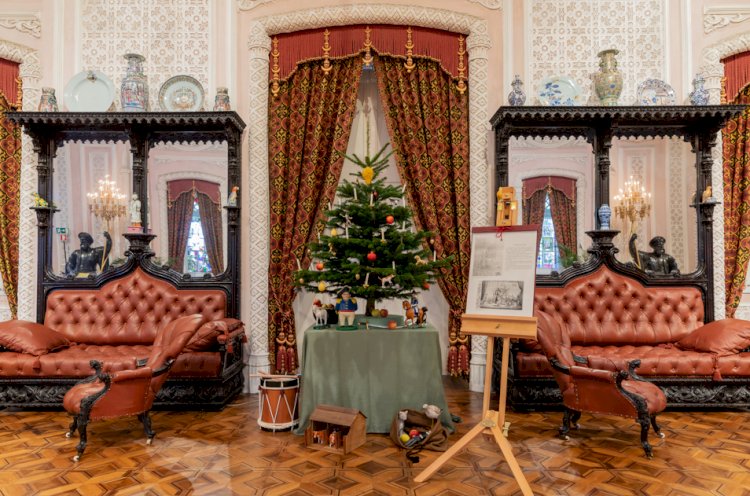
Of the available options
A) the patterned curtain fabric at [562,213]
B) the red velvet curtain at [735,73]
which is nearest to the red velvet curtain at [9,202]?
the patterned curtain fabric at [562,213]

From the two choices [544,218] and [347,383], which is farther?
[544,218]

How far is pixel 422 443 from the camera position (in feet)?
11.3

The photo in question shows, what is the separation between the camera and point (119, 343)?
16.6ft

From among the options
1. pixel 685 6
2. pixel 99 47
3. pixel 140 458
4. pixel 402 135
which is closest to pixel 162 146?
pixel 99 47

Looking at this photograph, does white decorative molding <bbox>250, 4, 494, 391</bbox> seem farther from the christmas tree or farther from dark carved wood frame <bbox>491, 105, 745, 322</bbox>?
the christmas tree

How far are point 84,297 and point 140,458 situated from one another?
2472mm

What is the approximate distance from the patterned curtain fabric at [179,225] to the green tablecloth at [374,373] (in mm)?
2731

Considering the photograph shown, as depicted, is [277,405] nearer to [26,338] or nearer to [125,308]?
[125,308]

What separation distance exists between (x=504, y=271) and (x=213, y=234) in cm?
382

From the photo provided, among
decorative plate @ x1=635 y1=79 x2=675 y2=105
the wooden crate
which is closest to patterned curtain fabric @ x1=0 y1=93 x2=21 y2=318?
the wooden crate

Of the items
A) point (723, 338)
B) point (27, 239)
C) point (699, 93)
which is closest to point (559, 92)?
point (699, 93)

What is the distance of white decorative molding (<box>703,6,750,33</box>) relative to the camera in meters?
5.54

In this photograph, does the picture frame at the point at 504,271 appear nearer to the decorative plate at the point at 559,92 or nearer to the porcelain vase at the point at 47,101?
the decorative plate at the point at 559,92

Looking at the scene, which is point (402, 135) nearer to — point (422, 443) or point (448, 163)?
point (448, 163)
